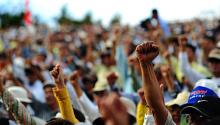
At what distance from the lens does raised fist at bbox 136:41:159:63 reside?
2693 millimetres

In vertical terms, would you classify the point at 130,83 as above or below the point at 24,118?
below

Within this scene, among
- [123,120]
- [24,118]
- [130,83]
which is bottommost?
[130,83]

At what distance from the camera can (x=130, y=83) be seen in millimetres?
6852

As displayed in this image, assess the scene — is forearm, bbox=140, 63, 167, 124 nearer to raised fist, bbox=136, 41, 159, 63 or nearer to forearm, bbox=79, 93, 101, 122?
raised fist, bbox=136, 41, 159, 63

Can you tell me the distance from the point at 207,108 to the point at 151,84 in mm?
480

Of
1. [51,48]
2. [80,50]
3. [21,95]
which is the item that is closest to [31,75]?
[21,95]

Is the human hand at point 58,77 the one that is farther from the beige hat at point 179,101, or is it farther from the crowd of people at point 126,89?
the beige hat at point 179,101

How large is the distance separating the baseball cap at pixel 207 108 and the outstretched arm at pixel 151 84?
11.8 inches

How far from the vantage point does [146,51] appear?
8.87ft

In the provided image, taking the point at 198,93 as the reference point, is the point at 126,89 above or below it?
below

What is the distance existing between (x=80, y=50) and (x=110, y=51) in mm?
4262

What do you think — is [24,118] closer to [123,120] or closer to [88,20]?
[123,120]

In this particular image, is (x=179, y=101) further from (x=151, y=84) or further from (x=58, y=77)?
→ (x=151, y=84)

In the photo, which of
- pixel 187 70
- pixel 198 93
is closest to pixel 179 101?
pixel 198 93
